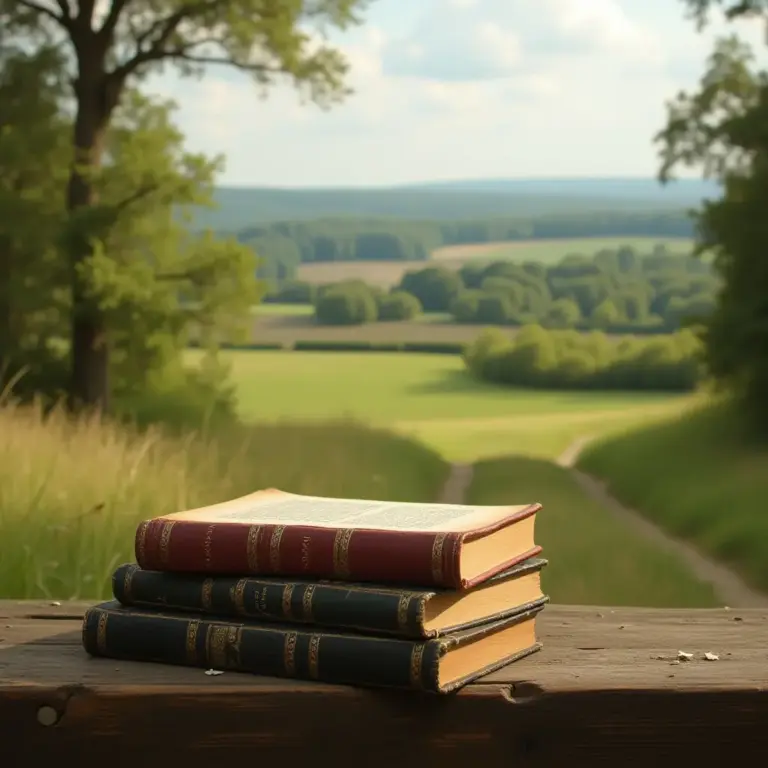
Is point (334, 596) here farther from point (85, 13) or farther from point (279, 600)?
point (85, 13)

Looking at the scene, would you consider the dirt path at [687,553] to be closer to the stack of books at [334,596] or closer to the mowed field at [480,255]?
the mowed field at [480,255]

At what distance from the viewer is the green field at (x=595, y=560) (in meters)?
9.02

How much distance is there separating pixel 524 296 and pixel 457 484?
7.58 meters

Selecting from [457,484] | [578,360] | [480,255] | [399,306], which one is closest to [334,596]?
[457,484]

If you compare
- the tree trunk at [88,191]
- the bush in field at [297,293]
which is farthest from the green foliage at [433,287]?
the tree trunk at [88,191]

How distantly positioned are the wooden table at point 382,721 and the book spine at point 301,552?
0.59 ft

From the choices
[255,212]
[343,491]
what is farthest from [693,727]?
[255,212]

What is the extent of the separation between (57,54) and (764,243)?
8.78 m

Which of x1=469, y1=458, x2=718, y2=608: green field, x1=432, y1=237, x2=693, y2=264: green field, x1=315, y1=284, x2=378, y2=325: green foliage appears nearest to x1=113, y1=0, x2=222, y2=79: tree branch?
x1=469, y1=458, x2=718, y2=608: green field

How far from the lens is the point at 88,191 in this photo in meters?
14.2

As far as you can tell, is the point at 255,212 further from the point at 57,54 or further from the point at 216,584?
the point at 216,584

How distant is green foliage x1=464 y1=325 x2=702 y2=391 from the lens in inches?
822

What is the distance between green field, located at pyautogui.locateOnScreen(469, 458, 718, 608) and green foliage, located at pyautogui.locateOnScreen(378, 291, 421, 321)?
7.33 meters

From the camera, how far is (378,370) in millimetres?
20797
